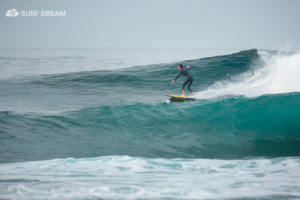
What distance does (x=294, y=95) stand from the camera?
9.38 meters

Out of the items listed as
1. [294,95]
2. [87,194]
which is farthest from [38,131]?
[294,95]

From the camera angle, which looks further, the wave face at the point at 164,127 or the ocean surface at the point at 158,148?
the wave face at the point at 164,127

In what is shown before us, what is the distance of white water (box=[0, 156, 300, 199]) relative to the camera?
4059 mm

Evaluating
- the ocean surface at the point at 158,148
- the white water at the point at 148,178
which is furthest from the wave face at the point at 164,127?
the white water at the point at 148,178

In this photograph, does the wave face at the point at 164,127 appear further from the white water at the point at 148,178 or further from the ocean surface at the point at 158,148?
the white water at the point at 148,178

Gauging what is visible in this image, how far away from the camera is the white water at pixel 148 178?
4.06 meters

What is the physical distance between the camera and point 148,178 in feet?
16.1

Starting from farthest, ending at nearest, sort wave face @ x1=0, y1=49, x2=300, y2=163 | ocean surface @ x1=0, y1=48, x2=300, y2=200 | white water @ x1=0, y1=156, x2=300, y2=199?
wave face @ x1=0, y1=49, x2=300, y2=163, ocean surface @ x1=0, y1=48, x2=300, y2=200, white water @ x1=0, y1=156, x2=300, y2=199

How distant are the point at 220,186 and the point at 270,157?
8.93 ft

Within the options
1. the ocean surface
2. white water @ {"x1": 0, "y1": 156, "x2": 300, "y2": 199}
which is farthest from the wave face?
white water @ {"x1": 0, "y1": 156, "x2": 300, "y2": 199}

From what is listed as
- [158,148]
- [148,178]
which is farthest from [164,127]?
[148,178]

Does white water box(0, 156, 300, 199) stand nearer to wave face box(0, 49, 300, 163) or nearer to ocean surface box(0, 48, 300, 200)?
ocean surface box(0, 48, 300, 200)

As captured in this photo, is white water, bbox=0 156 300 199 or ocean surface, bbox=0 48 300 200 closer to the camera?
white water, bbox=0 156 300 199

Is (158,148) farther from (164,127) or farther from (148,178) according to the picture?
(148,178)
